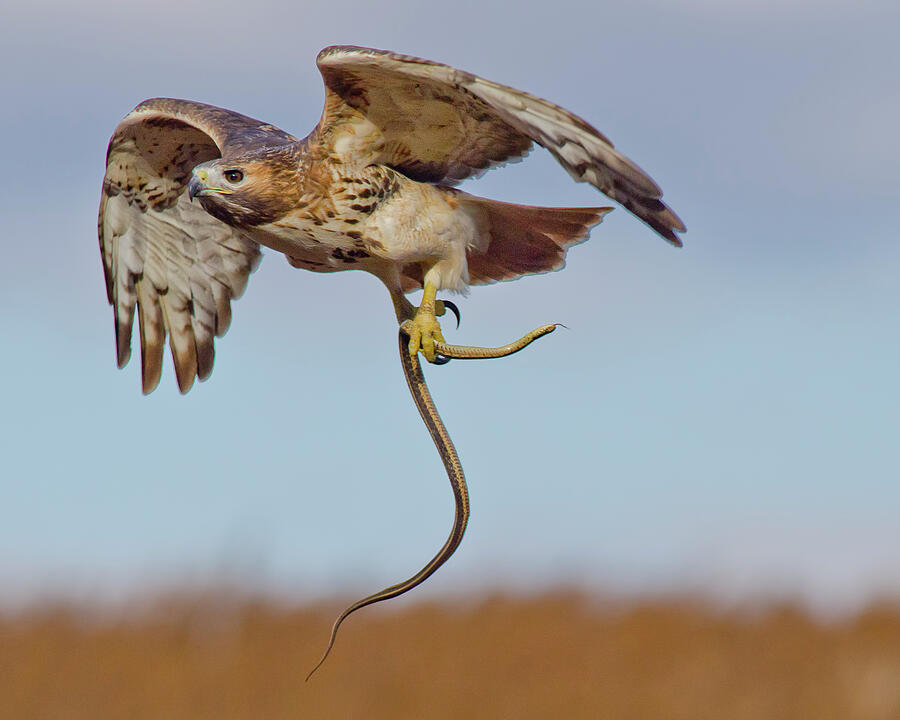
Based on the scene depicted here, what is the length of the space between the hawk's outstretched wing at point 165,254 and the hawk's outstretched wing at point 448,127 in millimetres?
1025

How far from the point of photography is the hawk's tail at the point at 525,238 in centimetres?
391

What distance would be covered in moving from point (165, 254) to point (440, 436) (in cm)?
197

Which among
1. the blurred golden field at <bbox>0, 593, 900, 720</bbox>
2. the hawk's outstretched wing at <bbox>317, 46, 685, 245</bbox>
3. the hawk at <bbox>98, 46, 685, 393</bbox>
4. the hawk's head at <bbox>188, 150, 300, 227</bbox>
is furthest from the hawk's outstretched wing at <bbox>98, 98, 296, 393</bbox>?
the blurred golden field at <bbox>0, 593, 900, 720</bbox>

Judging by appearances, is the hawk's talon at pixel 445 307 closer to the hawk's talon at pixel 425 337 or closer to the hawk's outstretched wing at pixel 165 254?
the hawk's talon at pixel 425 337

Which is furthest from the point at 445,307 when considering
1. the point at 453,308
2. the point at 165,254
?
the point at 165,254

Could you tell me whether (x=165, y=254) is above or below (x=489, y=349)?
below

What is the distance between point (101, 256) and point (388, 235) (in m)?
1.80

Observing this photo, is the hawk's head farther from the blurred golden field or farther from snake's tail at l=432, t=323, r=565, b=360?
the blurred golden field

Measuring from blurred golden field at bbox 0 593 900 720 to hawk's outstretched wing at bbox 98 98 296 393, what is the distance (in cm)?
631

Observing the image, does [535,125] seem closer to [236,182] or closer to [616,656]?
[236,182]

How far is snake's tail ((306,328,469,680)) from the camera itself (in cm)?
297

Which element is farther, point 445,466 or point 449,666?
point 449,666

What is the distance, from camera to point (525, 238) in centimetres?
397

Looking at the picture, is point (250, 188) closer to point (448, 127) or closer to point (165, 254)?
point (448, 127)
